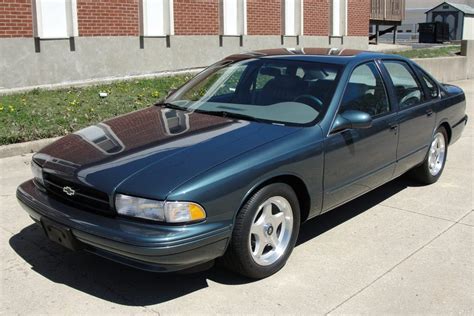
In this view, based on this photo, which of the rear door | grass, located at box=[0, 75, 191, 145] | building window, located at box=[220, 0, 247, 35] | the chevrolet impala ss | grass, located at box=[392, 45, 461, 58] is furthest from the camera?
grass, located at box=[392, 45, 461, 58]

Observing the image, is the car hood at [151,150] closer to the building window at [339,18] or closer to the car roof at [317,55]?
the car roof at [317,55]

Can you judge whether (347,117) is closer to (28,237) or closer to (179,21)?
(28,237)

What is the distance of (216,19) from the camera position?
1345cm

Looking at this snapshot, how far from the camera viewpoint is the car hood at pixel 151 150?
3312 millimetres

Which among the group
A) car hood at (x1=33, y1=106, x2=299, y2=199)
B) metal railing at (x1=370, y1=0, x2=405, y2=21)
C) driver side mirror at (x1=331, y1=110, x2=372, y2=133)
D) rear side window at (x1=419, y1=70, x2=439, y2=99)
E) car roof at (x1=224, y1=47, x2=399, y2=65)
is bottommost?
car hood at (x1=33, y1=106, x2=299, y2=199)

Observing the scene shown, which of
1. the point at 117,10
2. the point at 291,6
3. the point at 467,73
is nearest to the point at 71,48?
the point at 117,10

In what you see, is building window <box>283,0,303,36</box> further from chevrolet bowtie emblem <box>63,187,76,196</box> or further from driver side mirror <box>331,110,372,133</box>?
chevrolet bowtie emblem <box>63,187,76,196</box>

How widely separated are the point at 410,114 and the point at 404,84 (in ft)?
1.16

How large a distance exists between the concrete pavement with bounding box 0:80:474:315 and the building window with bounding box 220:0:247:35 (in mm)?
9444

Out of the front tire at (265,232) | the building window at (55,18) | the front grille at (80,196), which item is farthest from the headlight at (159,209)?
the building window at (55,18)

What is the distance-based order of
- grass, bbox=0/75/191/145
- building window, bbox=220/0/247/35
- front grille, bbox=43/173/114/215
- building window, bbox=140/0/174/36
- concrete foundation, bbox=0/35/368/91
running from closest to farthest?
front grille, bbox=43/173/114/215
grass, bbox=0/75/191/145
concrete foundation, bbox=0/35/368/91
building window, bbox=140/0/174/36
building window, bbox=220/0/247/35

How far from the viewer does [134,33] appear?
1178cm

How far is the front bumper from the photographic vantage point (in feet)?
10.3

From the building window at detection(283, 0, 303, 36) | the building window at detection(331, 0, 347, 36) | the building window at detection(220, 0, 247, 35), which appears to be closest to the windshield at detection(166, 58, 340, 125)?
the building window at detection(220, 0, 247, 35)
